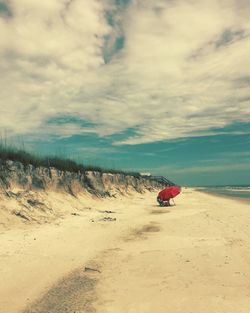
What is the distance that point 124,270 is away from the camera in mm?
6984

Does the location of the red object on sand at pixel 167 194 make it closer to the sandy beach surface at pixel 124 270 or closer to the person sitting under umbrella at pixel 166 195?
the person sitting under umbrella at pixel 166 195

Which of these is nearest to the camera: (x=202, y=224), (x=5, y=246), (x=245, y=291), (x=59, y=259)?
(x=245, y=291)

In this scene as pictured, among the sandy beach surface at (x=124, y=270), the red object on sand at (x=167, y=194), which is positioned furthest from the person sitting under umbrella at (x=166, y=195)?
the sandy beach surface at (x=124, y=270)

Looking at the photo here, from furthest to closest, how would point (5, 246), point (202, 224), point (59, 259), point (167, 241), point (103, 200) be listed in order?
point (103, 200), point (202, 224), point (167, 241), point (5, 246), point (59, 259)

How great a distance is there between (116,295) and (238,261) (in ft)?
10.1

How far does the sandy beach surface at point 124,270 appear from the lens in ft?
17.1

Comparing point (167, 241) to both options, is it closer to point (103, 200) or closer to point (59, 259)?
point (59, 259)

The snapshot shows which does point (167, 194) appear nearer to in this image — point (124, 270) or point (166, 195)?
point (166, 195)

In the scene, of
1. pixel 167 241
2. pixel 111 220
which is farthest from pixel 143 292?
pixel 111 220

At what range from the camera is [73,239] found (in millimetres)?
10141

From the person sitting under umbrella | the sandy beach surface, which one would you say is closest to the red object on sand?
the person sitting under umbrella

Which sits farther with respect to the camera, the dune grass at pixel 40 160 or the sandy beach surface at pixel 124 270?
the dune grass at pixel 40 160

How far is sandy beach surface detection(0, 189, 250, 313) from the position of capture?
5227mm

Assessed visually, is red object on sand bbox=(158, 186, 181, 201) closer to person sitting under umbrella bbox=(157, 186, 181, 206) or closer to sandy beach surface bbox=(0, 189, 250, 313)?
person sitting under umbrella bbox=(157, 186, 181, 206)
